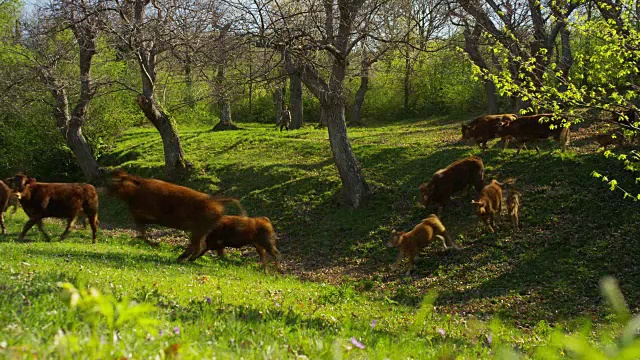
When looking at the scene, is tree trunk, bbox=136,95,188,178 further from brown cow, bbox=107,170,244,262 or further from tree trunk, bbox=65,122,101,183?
brown cow, bbox=107,170,244,262

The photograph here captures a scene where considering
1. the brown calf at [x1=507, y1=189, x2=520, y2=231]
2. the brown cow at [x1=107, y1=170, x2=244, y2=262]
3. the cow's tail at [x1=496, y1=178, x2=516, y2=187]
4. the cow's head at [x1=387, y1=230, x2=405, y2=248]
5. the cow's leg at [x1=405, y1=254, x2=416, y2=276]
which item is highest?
the brown cow at [x1=107, y1=170, x2=244, y2=262]

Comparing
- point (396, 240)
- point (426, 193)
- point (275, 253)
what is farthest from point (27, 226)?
point (426, 193)

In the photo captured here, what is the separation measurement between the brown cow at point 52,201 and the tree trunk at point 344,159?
8222 mm

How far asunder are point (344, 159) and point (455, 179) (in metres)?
4.23

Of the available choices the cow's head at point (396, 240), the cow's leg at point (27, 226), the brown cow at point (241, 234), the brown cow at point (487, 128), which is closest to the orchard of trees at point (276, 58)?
the brown cow at point (487, 128)

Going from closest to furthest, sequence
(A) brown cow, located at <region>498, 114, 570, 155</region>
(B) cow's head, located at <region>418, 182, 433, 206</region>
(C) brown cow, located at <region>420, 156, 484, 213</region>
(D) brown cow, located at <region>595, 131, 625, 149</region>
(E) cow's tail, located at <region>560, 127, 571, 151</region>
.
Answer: (C) brown cow, located at <region>420, 156, 484, 213</region> → (B) cow's head, located at <region>418, 182, 433, 206</region> → (D) brown cow, located at <region>595, 131, 625, 149</region> → (E) cow's tail, located at <region>560, 127, 571, 151</region> → (A) brown cow, located at <region>498, 114, 570, 155</region>

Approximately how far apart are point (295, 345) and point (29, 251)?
11.0 m

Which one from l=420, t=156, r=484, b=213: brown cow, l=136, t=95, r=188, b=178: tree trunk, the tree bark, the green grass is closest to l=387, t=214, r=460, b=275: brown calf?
the green grass

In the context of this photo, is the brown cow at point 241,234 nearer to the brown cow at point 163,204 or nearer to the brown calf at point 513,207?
the brown cow at point 163,204

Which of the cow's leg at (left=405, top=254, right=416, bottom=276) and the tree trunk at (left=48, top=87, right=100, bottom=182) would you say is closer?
the cow's leg at (left=405, top=254, right=416, bottom=276)

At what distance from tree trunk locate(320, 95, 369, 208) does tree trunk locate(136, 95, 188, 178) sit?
10.2 metres

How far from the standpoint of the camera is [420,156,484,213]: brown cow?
1736 centimetres

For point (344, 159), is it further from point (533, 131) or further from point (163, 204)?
point (163, 204)

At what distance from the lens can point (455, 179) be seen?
17.3 metres
